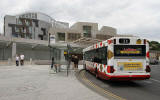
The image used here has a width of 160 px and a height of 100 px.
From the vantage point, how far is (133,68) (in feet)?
26.0

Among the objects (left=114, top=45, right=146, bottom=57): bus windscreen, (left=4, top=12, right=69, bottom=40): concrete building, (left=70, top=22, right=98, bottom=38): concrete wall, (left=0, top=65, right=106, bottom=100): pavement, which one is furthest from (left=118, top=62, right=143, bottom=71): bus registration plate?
(left=4, top=12, right=69, bottom=40): concrete building

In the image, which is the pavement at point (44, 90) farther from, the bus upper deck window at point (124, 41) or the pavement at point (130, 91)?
the bus upper deck window at point (124, 41)

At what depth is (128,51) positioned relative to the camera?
8.09 meters

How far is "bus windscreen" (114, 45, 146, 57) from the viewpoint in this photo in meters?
8.03

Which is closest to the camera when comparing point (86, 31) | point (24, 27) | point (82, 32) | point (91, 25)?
point (82, 32)

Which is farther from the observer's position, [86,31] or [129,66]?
[86,31]

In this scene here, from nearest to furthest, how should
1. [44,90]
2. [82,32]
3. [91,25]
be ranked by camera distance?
[44,90], [82,32], [91,25]

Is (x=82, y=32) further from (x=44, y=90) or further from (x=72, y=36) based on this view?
(x=44, y=90)

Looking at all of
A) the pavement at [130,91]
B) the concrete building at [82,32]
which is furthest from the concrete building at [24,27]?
the pavement at [130,91]

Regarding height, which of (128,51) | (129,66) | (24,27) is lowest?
(129,66)

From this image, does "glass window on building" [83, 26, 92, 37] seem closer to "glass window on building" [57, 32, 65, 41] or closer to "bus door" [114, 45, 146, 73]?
"glass window on building" [57, 32, 65, 41]

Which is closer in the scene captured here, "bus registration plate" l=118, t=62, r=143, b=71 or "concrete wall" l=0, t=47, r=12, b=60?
"bus registration plate" l=118, t=62, r=143, b=71

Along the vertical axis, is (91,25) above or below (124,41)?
above

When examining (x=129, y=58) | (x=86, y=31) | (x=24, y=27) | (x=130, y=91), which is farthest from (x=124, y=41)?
(x=24, y=27)
